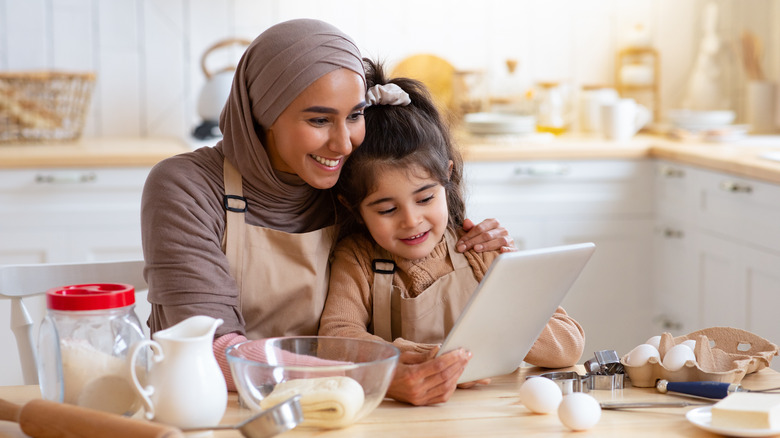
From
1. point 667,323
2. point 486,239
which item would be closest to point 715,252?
point 667,323

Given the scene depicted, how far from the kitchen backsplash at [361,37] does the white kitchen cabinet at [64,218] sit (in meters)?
0.65

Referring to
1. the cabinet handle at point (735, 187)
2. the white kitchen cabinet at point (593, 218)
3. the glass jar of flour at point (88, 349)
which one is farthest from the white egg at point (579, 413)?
the white kitchen cabinet at point (593, 218)

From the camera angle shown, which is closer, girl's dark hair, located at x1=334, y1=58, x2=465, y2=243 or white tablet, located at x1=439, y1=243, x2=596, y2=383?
white tablet, located at x1=439, y1=243, x2=596, y2=383

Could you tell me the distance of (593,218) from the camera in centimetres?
309

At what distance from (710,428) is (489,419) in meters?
0.25

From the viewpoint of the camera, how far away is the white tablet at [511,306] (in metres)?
1.08

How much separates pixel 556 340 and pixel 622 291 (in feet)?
6.29

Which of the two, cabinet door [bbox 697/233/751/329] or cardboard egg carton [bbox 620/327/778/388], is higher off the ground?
cardboard egg carton [bbox 620/327/778/388]

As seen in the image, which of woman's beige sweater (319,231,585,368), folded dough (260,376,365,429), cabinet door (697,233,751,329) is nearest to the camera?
folded dough (260,376,365,429)

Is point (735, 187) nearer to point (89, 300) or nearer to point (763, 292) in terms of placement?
point (763, 292)

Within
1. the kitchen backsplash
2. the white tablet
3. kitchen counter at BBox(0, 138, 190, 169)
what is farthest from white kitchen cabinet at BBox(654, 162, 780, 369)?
kitchen counter at BBox(0, 138, 190, 169)

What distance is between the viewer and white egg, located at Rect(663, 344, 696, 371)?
1.19 m

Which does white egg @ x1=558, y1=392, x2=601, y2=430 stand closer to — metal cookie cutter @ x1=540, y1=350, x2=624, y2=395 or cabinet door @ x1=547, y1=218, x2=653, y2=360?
metal cookie cutter @ x1=540, y1=350, x2=624, y2=395

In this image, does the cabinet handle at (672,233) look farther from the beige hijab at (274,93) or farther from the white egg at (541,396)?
the white egg at (541,396)
